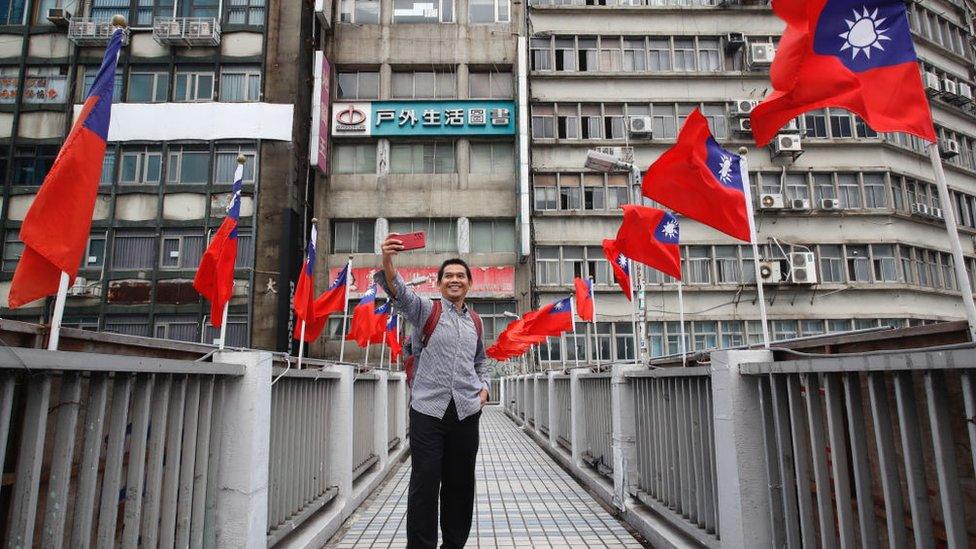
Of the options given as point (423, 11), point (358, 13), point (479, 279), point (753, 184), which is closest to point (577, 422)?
point (479, 279)

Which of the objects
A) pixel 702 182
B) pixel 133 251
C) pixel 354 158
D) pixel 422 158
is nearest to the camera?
pixel 702 182

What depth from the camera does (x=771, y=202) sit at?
26.3 m

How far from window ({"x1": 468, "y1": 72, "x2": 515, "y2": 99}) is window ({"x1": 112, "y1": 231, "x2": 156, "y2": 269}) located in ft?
52.1

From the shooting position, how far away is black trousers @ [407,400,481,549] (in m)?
3.54

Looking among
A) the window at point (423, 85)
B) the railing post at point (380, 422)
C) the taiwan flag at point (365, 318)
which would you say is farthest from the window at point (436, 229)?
the railing post at point (380, 422)

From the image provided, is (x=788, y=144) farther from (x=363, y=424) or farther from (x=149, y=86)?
(x=149, y=86)

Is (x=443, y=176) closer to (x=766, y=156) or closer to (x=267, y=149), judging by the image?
(x=267, y=149)

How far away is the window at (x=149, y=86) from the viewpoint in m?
26.1

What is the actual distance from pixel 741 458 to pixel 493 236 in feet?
81.2

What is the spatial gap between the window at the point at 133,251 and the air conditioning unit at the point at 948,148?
3612cm

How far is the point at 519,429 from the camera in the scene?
1605 cm

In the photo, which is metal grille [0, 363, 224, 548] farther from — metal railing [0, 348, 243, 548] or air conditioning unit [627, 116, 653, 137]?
air conditioning unit [627, 116, 653, 137]

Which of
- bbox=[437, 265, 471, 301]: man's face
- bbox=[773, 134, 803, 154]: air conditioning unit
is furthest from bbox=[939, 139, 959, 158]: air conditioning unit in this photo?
bbox=[437, 265, 471, 301]: man's face

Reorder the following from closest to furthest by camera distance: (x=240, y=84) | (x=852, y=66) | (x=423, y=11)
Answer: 1. (x=852, y=66)
2. (x=240, y=84)
3. (x=423, y=11)
